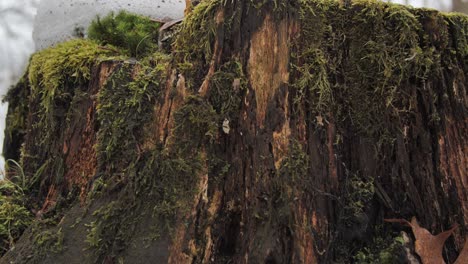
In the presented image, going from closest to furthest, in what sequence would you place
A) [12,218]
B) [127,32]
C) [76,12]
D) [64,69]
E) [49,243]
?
[49,243] → [12,218] → [64,69] → [127,32] → [76,12]

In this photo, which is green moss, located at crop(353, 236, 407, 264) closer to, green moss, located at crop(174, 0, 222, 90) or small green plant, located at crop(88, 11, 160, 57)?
green moss, located at crop(174, 0, 222, 90)

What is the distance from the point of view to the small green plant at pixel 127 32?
2.75 m

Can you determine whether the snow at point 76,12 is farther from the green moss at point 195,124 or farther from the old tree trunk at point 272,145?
the green moss at point 195,124

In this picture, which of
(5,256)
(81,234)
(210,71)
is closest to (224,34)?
(210,71)

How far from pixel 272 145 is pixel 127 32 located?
4.47ft

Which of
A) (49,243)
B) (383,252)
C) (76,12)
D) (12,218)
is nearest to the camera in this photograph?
(383,252)

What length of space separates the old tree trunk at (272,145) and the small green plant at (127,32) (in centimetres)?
43

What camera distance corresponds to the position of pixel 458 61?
91.2 inches

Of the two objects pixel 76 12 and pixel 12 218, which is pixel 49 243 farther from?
pixel 76 12

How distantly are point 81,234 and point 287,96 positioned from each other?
1135 mm

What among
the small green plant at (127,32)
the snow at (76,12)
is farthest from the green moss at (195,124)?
the snow at (76,12)

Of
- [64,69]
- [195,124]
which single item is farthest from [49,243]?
[64,69]

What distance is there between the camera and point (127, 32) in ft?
9.16

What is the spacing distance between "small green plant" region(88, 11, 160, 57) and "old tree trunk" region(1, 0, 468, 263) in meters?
0.43
